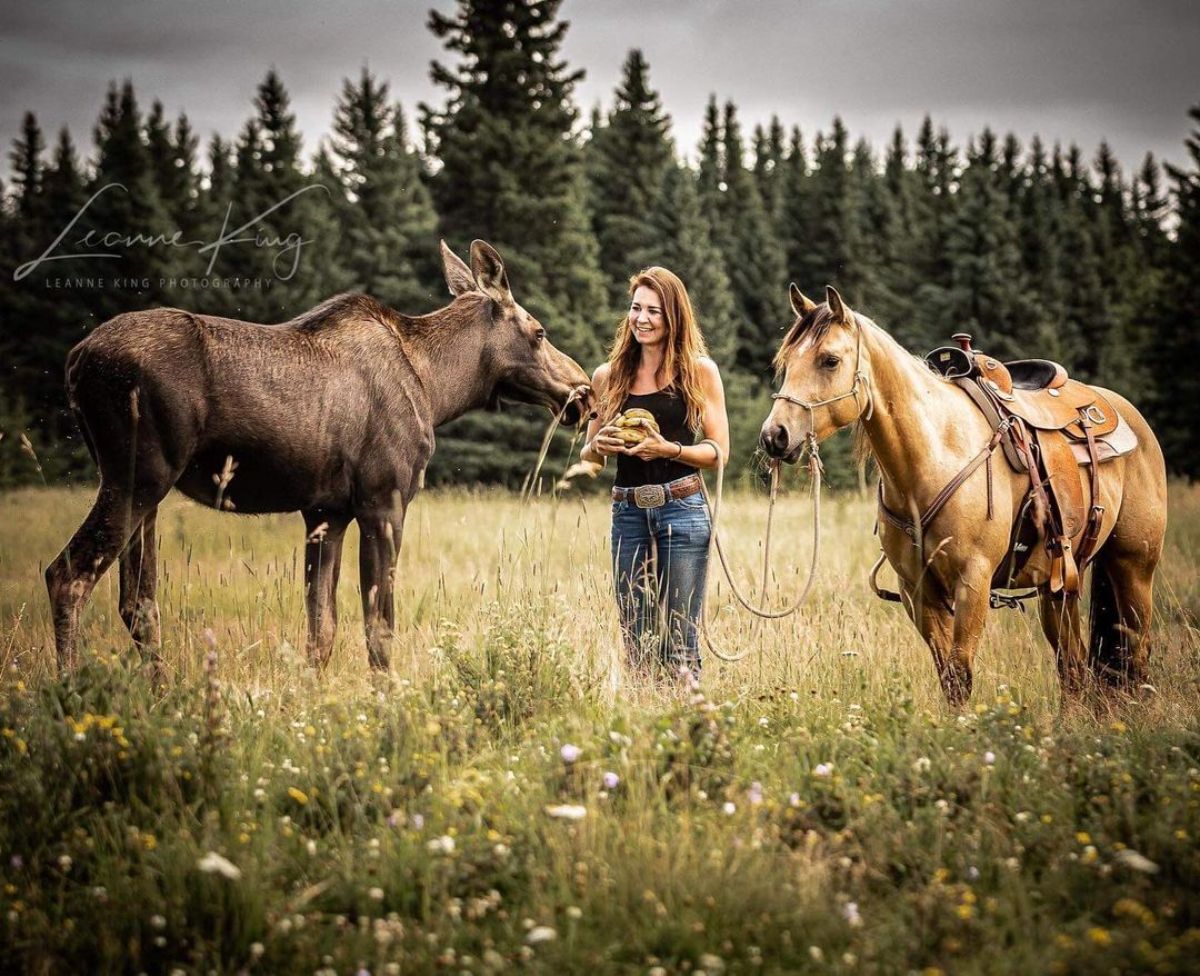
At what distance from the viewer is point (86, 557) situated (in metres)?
4.62

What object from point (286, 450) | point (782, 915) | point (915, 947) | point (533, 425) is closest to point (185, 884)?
point (782, 915)

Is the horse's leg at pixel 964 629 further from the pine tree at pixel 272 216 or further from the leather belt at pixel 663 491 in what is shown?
the pine tree at pixel 272 216

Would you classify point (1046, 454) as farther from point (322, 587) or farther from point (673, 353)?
point (322, 587)

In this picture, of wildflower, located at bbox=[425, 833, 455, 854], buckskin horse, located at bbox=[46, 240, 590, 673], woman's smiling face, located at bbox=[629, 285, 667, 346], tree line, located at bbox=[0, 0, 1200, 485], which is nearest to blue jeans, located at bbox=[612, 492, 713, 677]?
woman's smiling face, located at bbox=[629, 285, 667, 346]

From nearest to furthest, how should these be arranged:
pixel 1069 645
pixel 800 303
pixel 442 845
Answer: pixel 442 845 < pixel 800 303 < pixel 1069 645

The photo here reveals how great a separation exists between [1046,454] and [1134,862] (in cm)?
281

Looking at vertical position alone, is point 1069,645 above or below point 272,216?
below

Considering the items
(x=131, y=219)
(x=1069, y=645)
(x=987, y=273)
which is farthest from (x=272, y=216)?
(x=1069, y=645)

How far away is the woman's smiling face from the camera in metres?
4.92

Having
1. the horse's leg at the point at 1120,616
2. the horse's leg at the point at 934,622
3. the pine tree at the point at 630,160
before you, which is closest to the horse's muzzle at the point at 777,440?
the horse's leg at the point at 934,622

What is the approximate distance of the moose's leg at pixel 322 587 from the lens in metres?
5.38

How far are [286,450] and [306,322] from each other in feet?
2.96

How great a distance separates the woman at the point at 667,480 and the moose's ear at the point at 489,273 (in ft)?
4.34

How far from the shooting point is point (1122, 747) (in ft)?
12.7
